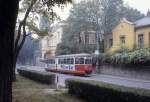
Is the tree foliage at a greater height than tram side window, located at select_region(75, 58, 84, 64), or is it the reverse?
the tree foliage

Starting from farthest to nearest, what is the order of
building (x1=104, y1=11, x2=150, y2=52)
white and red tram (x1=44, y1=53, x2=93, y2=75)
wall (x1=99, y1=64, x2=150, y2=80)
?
1. building (x1=104, y1=11, x2=150, y2=52)
2. white and red tram (x1=44, y1=53, x2=93, y2=75)
3. wall (x1=99, y1=64, x2=150, y2=80)

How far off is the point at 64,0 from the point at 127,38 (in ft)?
117

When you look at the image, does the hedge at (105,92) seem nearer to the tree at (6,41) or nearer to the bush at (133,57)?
the tree at (6,41)

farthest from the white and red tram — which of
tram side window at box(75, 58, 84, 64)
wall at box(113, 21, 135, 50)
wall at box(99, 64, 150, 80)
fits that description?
wall at box(113, 21, 135, 50)

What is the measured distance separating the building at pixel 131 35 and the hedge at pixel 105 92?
87.0 feet

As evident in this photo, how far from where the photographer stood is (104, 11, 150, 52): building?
43156mm

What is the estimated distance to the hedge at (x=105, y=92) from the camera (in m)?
10.6

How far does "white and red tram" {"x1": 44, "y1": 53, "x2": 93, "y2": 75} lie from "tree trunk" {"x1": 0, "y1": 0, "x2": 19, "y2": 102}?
30197 millimetres

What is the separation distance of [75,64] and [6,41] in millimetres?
32913

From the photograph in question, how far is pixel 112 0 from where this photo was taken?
220ft

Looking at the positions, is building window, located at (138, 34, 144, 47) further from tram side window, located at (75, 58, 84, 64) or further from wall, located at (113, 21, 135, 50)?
tram side window, located at (75, 58, 84, 64)

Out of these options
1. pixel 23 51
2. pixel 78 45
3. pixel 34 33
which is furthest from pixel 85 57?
pixel 23 51

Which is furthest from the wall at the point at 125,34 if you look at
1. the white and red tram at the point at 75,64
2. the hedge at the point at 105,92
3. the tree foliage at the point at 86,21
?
the hedge at the point at 105,92

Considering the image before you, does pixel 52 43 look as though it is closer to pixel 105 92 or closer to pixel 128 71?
pixel 128 71
